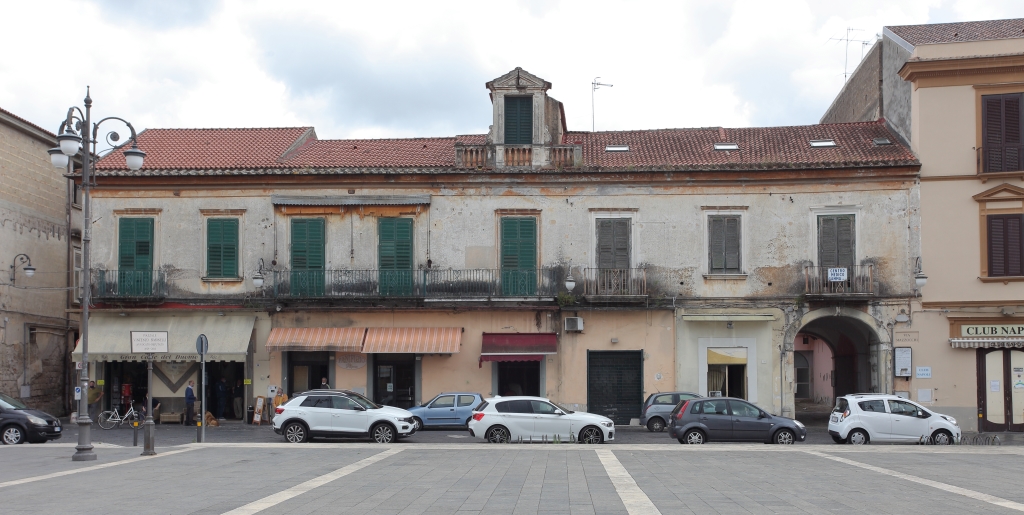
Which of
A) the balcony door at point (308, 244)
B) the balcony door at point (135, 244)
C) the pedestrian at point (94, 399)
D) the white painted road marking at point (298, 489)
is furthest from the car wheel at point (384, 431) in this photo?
the pedestrian at point (94, 399)

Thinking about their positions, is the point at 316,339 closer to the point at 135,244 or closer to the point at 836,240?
the point at 135,244

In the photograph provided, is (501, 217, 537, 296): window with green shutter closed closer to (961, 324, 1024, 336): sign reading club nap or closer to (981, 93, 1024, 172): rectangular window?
(961, 324, 1024, 336): sign reading club nap

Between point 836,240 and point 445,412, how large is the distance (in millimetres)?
13580

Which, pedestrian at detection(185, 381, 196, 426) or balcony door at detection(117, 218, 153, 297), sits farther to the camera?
balcony door at detection(117, 218, 153, 297)

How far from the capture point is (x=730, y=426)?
23.9 meters

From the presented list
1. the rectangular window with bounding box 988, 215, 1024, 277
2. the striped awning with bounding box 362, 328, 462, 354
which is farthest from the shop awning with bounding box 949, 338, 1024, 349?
the striped awning with bounding box 362, 328, 462, 354

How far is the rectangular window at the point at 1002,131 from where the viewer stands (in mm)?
29203

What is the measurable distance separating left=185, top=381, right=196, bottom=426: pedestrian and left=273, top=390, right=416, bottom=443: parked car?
6.76 metres

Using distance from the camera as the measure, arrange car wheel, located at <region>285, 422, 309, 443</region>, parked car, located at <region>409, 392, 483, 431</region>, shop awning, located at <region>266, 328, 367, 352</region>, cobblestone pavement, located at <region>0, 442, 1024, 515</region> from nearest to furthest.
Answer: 1. cobblestone pavement, located at <region>0, 442, 1024, 515</region>
2. car wheel, located at <region>285, 422, 309, 443</region>
3. parked car, located at <region>409, 392, 483, 431</region>
4. shop awning, located at <region>266, 328, 367, 352</region>

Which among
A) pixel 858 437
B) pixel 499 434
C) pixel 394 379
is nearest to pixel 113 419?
pixel 394 379

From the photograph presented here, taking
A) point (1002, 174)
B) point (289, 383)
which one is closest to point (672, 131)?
point (1002, 174)

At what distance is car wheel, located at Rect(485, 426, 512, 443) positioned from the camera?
2381cm

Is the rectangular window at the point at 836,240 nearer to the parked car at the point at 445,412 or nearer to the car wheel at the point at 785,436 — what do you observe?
the car wheel at the point at 785,436

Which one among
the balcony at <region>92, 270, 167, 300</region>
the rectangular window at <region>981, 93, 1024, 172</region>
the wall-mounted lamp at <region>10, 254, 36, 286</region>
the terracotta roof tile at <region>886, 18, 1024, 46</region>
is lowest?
the balcony at <region>92, 270, 167, 300</region>
